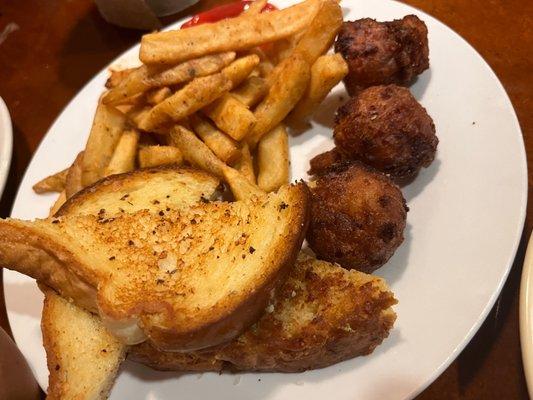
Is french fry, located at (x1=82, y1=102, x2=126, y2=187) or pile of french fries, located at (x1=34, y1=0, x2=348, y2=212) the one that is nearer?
pile of french fries, located at (x1=34, y1=0, x2=348, y2=212)

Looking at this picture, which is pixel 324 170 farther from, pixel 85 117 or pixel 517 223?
pixel 85 117

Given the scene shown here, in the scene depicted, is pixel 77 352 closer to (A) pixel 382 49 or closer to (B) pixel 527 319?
(B) pixel 527 319

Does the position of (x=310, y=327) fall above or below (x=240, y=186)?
below

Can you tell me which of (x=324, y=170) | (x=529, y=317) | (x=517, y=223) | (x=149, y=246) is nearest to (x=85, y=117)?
(x=149, y=246)

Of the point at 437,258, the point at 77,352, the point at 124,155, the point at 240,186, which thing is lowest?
the point at 437,258

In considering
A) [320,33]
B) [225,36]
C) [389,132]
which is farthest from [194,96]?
[389,132]

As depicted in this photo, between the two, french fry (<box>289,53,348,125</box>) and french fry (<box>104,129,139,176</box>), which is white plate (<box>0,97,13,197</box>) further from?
french fry (<box>289,53,348,125</box>)

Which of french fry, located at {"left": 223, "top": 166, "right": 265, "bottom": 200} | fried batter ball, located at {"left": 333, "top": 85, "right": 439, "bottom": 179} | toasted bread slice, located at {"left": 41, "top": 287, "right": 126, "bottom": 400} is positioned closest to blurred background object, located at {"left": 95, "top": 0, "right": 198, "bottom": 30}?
french fry, located at {"left": 223, "top": 166, "right": 265, "bottom": 200}

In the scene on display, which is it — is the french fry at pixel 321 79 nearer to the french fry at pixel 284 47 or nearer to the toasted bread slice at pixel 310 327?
the french fry at pixel 284 47
